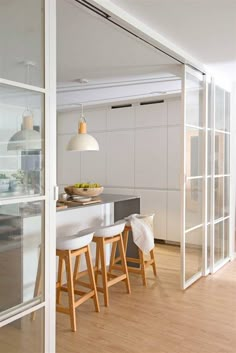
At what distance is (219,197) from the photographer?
4.69m

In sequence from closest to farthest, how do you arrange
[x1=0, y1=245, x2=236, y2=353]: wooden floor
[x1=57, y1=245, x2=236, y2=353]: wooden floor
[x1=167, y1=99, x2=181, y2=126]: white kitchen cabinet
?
[x1=0, y1=245, x2=236, y2=353]: wooden floor → [x1=57, y1=245, x2=236, y2=353]: wooden floor → [x1=167, y1=99, x2=181, y2=126]: white kitchen cabinet

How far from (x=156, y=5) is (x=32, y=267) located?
1968 mm

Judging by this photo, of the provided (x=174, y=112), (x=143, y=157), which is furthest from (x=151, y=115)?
(x=143, y=157)

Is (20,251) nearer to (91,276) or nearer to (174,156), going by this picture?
(91,276)

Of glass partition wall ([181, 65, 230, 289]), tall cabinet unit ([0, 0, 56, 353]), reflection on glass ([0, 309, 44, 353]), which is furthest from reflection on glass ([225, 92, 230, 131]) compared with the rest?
reflection on glass ([0, 309, 44, 353])

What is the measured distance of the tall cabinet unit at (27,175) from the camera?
1.88m

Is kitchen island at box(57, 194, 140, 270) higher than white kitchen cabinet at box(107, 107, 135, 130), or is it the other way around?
white kitchen cabinet at box(107, 107, 135, 130)

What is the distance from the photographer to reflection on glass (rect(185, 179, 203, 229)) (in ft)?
13.1

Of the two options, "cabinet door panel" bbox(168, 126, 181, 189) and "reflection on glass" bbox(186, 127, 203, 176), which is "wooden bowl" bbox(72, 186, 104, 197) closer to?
"reflection on glass" bbox(186, 127, 203, 176)

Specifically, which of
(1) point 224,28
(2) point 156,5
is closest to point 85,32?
(2) point 156,5

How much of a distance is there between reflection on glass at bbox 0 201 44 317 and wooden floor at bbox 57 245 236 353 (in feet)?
2.76

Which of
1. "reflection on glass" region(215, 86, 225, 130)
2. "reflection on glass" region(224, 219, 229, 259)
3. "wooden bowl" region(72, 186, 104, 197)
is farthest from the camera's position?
"reflection on glass" region(224, 219, 229, 259)

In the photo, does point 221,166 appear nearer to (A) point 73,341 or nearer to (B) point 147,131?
(B) point 147,131

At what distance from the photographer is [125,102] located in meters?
6.36
